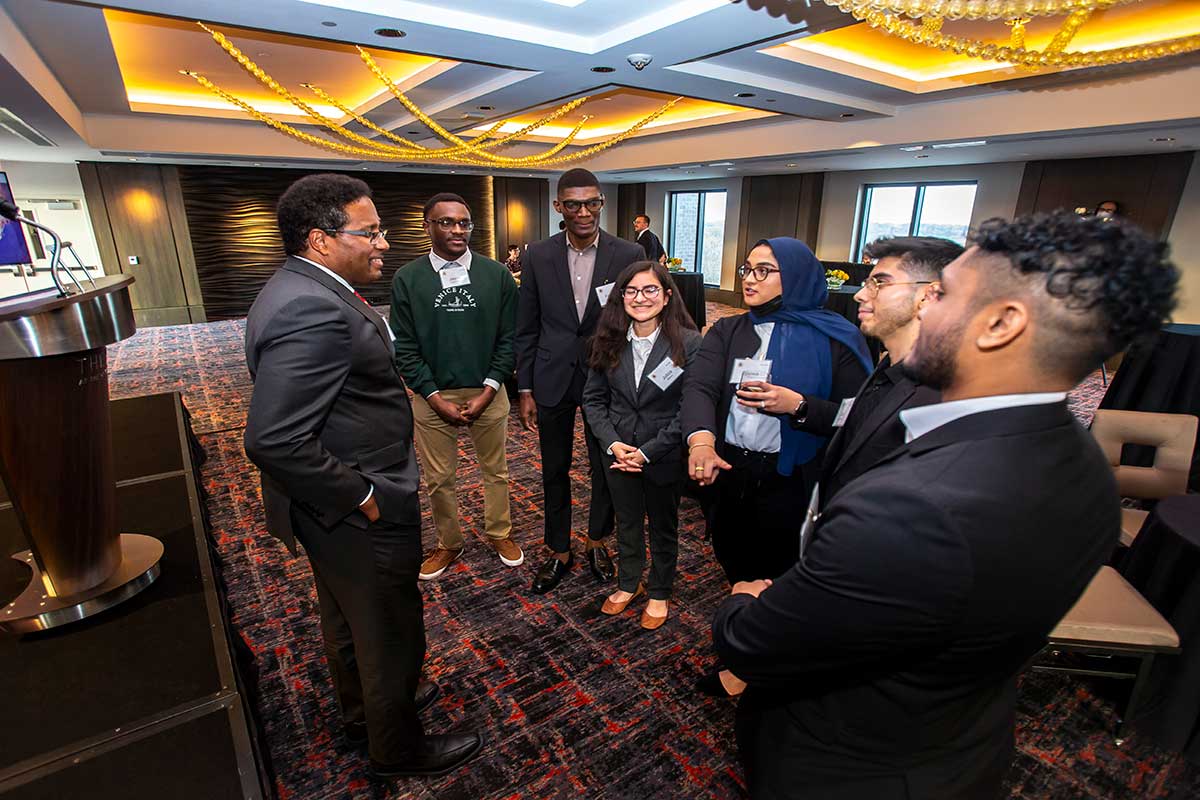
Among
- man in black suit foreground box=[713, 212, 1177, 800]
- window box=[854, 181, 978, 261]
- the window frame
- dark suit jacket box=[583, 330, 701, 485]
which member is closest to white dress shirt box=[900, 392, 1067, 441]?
man in black suit foreground box=[713, 212, 1177, 800]

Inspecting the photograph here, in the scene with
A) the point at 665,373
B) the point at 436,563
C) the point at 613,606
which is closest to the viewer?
the point at 665,373

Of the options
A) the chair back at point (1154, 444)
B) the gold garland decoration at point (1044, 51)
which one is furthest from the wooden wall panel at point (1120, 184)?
the chair back at point (1154, 444)

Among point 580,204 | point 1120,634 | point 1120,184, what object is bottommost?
point 1120,634

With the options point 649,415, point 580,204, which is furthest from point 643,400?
point 580,204

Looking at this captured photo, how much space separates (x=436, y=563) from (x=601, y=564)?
31.2 inches

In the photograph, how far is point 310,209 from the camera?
4.59ft

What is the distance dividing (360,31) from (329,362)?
124 inches

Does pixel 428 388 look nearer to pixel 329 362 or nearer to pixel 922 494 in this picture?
pixel 329 362

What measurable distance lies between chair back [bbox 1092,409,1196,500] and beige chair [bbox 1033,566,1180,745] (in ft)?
2.90

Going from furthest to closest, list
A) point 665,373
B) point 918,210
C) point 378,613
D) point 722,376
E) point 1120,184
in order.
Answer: point 918,210 → point 1120,184 → point 665,373 → point 722,376 → point 378,613

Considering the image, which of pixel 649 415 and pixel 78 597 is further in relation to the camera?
pixel 649 415

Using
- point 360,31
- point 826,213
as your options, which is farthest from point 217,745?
point 826,213

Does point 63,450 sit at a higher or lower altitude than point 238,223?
lower

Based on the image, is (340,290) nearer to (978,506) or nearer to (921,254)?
(978,506)
